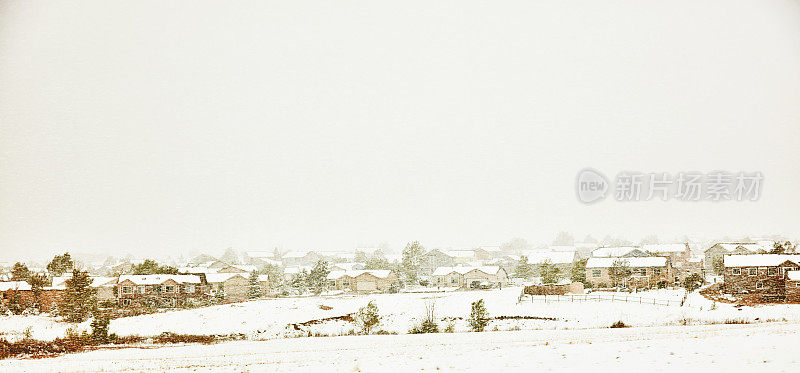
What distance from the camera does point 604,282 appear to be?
231 feet

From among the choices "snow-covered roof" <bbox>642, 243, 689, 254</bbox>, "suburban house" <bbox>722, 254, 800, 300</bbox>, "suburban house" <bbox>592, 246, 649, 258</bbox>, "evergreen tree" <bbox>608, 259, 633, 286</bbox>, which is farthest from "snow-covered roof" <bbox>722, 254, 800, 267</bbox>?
"snow-covered roof" <bbox>642, 243, 689, 254</bbox>

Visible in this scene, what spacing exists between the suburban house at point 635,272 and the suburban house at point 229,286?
4965 centimetres

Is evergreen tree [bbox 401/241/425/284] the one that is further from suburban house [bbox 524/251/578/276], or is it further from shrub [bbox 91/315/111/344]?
shrub [bbox 91/315/111/344]

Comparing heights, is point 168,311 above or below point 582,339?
below

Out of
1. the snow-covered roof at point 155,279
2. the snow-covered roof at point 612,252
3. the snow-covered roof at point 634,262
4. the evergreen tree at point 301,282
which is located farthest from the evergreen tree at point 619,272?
the snow-covered roof at point 155,279

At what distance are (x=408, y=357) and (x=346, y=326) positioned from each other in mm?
24114

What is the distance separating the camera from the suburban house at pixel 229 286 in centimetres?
7650

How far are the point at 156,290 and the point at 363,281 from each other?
30163 millimetres

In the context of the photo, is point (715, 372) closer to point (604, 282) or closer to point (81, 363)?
point (81, 363)

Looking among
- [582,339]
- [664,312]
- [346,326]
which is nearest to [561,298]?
[664,312]

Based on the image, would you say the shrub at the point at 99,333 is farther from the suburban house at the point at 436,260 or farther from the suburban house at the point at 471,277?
the suburban house at the point at 436,260

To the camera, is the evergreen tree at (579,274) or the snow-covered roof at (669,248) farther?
the snow-covered roof at (669,248)

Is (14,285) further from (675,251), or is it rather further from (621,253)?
(675,251)

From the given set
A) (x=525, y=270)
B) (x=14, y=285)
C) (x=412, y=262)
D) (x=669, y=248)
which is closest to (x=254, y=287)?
(x=412, y=262)
